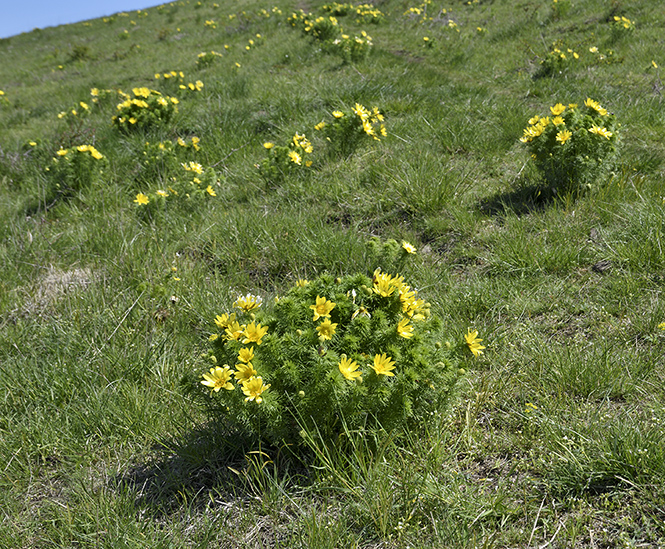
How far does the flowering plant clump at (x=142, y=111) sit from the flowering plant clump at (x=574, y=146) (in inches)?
174

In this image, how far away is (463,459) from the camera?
1.98 m

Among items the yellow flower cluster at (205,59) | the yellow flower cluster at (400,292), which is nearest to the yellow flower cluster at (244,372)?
the yellow flower cluster at (400,292)

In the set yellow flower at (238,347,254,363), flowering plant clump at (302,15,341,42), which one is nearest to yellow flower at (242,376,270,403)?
yellow flower at (238,347,254,363)

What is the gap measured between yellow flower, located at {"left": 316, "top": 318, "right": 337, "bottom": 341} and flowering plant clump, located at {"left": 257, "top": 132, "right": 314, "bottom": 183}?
2.72 m

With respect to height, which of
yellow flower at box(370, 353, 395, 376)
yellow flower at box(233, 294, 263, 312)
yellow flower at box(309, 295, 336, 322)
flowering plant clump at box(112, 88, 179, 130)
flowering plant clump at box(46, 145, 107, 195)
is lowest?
yellow flower at box(370, 353, 395, 376)

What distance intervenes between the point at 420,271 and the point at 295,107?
3632 millimetres

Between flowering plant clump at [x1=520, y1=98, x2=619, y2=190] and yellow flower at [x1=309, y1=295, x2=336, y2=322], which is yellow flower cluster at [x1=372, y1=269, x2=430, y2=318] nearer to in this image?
yellow flower at [x1=309, y1=295, x2=336, y2=322]

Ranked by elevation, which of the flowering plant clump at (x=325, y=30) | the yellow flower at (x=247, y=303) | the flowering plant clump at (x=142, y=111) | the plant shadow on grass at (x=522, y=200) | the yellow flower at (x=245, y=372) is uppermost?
the flowering plant clump at (x=325, y=30)

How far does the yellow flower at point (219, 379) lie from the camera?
179cm

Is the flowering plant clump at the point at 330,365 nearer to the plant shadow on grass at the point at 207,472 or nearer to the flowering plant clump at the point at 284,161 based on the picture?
the plant shadow on grass at the point at 207,472

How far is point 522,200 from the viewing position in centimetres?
376

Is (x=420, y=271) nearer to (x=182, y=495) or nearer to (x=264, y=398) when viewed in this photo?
(x=264, y=398)

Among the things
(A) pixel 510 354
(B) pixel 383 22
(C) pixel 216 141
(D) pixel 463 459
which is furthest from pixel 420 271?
(B) pixel 383 22

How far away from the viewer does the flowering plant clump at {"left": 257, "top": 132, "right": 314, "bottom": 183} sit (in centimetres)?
438
